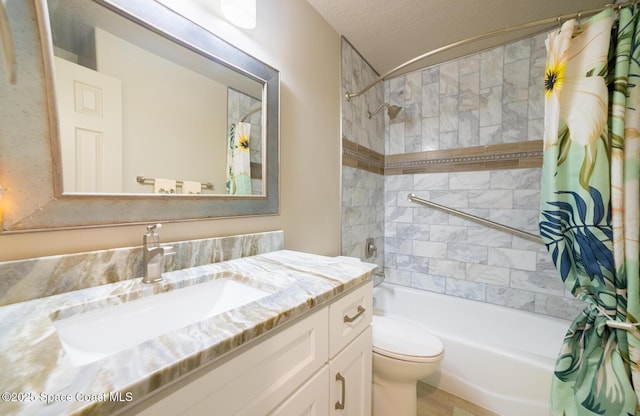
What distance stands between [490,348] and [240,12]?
1.96m

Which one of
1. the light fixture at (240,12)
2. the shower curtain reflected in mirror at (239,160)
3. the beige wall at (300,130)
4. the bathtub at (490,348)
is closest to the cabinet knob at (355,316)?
the beige wall at (300,130)

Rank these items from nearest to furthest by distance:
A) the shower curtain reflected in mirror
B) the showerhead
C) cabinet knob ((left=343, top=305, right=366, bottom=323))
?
cabinet knob ((left=343, top=305, right=366, bottom=323))
the shower curtain reflected in mirror
the showerhead

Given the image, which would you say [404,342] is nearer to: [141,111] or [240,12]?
[141,111]

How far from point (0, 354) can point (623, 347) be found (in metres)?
1.62

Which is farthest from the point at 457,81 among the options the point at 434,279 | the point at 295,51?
the point at 434,279

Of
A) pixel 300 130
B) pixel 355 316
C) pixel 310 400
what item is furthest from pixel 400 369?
pixel 300 130

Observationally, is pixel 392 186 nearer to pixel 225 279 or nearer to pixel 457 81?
pixel 457 81

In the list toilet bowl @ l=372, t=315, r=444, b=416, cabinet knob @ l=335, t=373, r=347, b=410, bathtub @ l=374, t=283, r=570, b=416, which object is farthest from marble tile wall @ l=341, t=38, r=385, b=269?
cabinet knob @ l=335, t=373, r=347, b=410

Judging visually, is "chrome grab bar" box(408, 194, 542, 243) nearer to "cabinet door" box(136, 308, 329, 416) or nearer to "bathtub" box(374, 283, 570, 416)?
"bathtub" box(374, 283, 570, 416)

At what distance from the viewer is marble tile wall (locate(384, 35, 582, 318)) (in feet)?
5.33

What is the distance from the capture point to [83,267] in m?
0.60

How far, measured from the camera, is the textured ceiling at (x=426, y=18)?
1353 millimetres

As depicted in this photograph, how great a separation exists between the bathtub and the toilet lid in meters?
0.29

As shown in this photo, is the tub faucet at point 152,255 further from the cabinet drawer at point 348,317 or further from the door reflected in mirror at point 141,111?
the cabinet drawer at point 348,317
